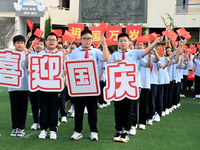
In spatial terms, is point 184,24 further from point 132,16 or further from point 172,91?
point 172,91

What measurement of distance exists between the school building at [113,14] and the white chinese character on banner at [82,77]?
71.7ft

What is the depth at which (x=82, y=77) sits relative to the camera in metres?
5.09

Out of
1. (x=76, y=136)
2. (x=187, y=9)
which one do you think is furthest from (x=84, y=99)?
(x=187, y=9)

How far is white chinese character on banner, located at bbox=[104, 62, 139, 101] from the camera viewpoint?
16.3 ft

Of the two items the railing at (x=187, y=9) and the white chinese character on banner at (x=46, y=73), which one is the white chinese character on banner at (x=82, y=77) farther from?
the railing at (x=187, y=9)

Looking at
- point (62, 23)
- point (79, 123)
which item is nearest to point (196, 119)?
point (79, 123)

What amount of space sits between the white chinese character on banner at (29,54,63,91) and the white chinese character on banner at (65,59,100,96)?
0.20m

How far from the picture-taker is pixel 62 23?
29312 mm

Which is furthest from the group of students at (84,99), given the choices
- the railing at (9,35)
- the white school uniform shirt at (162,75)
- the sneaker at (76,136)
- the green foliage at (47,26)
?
the railing at (9,35)

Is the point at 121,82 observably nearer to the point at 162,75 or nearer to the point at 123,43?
the point at 123,43

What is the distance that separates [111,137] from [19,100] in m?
1.70

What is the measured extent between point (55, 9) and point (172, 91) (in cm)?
2209

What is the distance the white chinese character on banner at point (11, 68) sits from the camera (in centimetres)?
542

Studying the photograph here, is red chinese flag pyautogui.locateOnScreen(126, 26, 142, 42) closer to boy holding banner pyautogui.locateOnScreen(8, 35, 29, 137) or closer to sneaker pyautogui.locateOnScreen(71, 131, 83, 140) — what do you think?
boy holding banner pyautogui.locateOnScreen(8, 35, 29, 137)
